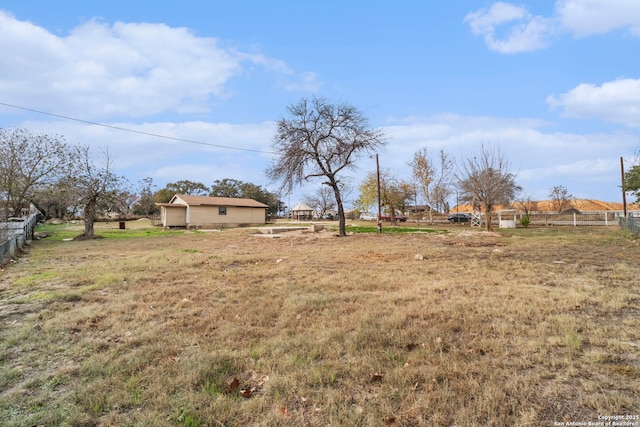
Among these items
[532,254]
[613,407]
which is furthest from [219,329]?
[532,254]

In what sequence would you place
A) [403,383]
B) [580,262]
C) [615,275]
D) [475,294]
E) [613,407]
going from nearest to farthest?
[613,407] → [403,383] → [475,294] → [615,275] → [580,262]

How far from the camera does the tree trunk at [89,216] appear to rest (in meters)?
20.3

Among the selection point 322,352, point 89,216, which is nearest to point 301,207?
point 89,216

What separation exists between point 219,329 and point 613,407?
3625 millimetres

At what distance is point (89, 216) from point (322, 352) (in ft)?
74.1

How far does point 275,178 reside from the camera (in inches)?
829

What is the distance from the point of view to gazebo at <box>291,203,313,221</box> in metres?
67.1

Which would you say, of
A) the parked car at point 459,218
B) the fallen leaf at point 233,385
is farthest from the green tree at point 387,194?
the fallen leaf at point 233,385

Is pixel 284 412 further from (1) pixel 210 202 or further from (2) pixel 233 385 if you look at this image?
(1) pixel 210 202

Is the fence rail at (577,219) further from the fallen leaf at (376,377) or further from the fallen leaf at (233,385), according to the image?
the fallen leaf at (233,385)

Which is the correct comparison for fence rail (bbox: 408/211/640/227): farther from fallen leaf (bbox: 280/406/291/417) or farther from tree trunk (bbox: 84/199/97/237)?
fallen leaf (bbox: 280/406/291/417)

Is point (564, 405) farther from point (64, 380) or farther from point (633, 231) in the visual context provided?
point (633, 231)

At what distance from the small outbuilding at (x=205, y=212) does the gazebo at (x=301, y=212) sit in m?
27.8

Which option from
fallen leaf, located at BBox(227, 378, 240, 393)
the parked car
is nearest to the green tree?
the parked car
